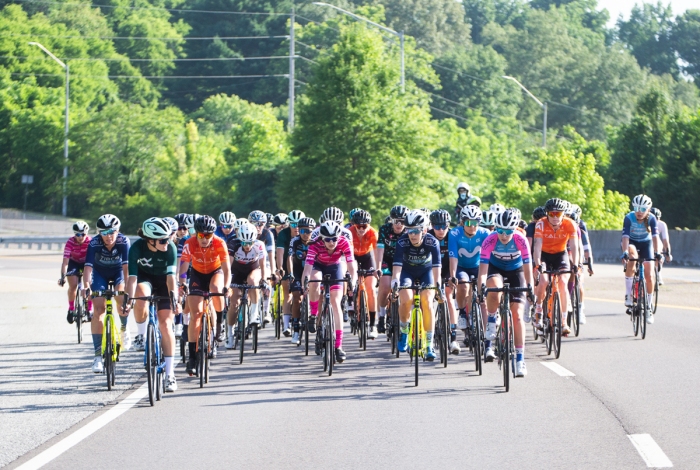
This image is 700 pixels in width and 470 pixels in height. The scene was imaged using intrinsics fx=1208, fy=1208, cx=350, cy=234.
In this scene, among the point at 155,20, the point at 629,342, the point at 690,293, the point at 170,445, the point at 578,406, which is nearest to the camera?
the point at 170,445

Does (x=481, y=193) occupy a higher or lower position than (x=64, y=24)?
lower

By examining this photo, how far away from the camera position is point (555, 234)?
15.9 metres

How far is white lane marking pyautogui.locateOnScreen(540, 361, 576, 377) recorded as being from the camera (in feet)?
43.0

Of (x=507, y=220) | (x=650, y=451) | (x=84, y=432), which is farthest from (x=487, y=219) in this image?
(x=84, y=432)

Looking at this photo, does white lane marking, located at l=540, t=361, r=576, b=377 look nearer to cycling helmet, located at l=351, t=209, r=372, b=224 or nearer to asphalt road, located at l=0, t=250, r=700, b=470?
asphalt road, located at l=0, t=250, r=700, b=470

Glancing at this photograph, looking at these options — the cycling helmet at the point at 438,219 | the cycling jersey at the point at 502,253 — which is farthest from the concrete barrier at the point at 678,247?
the cycling jersey at the point at 502,253

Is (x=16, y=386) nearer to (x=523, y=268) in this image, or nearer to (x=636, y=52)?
(x=523, y=268)

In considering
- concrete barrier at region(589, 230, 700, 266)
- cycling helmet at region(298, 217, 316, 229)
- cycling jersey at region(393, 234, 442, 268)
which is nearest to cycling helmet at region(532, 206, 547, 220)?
cycling helmet at region(298, 217, 316, 229)

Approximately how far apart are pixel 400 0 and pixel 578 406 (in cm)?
10415

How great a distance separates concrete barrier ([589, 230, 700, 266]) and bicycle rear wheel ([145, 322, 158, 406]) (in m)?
28.9

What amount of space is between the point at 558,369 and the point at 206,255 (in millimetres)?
4129

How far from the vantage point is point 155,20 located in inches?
4375

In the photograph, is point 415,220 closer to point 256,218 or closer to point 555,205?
point 555,205

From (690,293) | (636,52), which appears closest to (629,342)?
(690,293)
